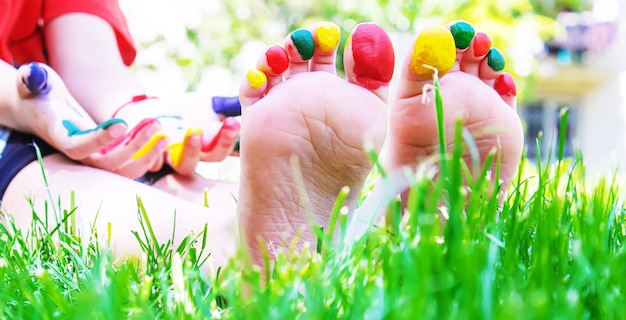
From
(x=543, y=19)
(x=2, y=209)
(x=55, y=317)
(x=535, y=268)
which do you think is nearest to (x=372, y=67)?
(x=535, y=268)

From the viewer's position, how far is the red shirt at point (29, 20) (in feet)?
4.79

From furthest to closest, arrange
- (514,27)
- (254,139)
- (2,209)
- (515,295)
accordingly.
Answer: (514,27), (2,209), (254,139), (515,295)

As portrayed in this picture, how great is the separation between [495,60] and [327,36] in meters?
0.22

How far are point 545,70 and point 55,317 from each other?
1184 cm

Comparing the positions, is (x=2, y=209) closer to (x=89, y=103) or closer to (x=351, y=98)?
(x=89, y=103)

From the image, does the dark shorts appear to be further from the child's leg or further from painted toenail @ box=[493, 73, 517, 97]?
painted toenail @ box=[493, 73, 517, 97]

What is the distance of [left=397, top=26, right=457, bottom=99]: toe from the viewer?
81 cm

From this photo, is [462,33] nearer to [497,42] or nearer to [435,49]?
[435,49]

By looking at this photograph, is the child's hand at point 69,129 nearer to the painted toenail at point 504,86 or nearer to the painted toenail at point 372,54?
the painted toenail at point 372,54

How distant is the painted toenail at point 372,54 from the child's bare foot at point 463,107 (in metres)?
0.03

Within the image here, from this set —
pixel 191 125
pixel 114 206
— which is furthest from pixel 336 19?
pixel 114 206

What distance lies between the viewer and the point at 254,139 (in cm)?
81

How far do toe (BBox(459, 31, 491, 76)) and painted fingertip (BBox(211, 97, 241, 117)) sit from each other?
605 millimetres

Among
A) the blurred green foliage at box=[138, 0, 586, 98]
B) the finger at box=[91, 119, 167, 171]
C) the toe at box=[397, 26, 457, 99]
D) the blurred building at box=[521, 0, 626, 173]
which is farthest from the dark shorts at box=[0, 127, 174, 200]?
the blurred building at box=[521, 0, 626, 173]
